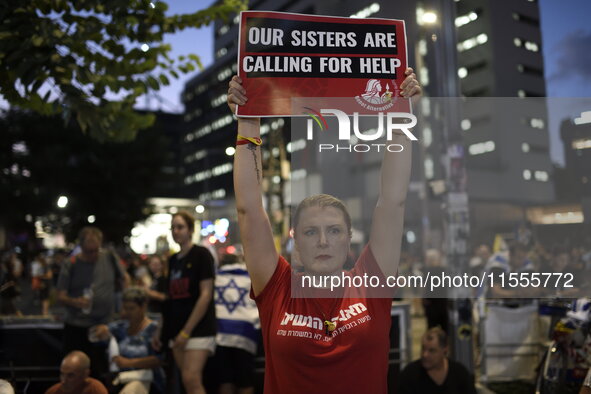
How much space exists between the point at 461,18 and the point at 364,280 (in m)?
2.52

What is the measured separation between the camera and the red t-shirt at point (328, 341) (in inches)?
93.5

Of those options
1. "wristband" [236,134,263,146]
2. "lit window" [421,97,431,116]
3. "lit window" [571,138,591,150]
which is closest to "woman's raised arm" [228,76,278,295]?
"wristband" [236,134,263,146]

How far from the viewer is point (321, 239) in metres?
2.47

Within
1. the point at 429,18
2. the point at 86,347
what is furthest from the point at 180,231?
the point at 429,18

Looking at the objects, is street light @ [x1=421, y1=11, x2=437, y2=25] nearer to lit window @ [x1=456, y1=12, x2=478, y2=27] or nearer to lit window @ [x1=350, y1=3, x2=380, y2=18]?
lit window @ [x1=456, y1=12, x2=478, y2=27]

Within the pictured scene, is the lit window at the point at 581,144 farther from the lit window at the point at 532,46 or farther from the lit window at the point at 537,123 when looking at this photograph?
the lit window at the point at 532,46

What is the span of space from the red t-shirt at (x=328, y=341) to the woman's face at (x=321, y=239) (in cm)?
11

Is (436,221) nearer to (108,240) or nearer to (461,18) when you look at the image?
(461,18)

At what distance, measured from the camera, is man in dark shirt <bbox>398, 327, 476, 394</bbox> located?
5113 millimetres

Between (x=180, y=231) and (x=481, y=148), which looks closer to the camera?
(x=481, y=148)

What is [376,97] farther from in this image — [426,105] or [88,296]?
[88,296]

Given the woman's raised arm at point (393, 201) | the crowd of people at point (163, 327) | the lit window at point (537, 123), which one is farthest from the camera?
the crowd of people at point (163, 327)

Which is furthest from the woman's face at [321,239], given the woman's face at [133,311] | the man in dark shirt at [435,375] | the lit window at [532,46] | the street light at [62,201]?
the street light at [62,201]

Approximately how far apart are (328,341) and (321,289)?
0.22 meters
